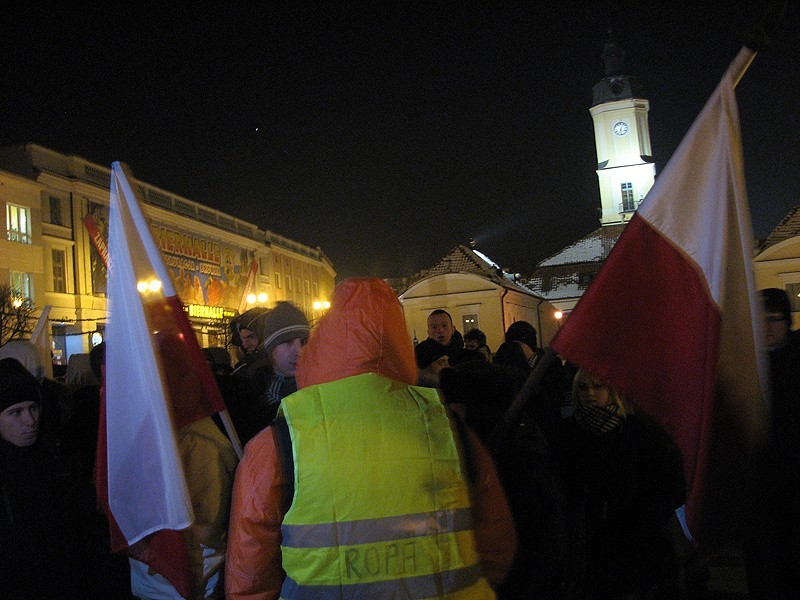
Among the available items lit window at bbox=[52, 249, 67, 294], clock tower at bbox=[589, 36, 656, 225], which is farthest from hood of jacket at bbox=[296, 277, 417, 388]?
clock tower at bbox=[589, 36, 656, 225]

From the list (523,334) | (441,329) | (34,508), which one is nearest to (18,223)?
(441,329)

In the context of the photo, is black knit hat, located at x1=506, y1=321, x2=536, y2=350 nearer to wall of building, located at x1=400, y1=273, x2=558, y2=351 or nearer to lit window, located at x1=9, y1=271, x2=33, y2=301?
lit window, located at x1=9, y1=271, x2=33, y2=301

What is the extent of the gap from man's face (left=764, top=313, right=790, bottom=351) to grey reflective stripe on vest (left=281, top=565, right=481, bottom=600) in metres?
2.47

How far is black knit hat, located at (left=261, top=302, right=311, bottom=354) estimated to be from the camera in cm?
435

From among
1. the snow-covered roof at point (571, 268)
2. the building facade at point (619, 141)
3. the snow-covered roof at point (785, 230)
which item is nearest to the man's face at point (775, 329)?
the snow-covered roof at point (785, 230)

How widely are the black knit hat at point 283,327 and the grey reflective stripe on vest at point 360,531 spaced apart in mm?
2111

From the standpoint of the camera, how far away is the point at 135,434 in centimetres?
308

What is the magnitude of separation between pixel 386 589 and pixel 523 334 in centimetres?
460

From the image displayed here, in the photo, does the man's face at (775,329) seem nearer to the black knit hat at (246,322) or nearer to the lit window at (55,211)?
the black knit hat at (246,322)

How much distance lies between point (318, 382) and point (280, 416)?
17 centimetres

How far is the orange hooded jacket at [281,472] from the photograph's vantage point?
2.33 meters

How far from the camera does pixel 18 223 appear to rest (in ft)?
102

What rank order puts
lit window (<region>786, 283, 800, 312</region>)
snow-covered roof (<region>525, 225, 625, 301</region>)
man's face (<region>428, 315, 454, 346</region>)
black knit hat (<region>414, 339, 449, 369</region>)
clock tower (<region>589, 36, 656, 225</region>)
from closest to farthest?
black knit hat (<region>414, 339, 449, 369</region>)
man's face (<region>428, 315, 454, 346</region>)
lit window (<region>786, 283, 800, 312</region>)
snow-covered roof (<region>525, 225, 625, 301</region>)
clock tower (<region>589, 36, 656, 225</region>)

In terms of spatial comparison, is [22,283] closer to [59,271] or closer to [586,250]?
[59,271]
